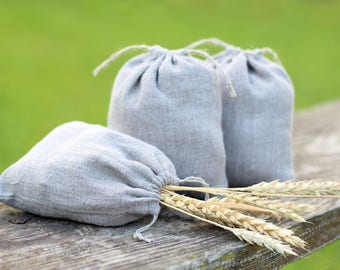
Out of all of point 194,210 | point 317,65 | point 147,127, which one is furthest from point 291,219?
point 317,65

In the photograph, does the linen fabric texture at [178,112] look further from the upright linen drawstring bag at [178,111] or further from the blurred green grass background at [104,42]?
the blurred green grass background at [104,42]

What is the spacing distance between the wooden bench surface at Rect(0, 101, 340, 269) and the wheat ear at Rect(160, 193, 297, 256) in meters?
0.03

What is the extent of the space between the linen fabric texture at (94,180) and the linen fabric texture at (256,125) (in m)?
0.34

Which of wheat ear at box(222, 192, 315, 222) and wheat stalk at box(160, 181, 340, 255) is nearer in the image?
wheat stalk at box(160, 181, 340, 255)

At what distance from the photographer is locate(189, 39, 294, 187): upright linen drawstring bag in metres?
1.95

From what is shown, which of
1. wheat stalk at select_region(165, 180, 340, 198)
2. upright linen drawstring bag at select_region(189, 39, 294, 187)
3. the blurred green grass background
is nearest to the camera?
wheat stalk at select_region(165, 180, 340, 198)

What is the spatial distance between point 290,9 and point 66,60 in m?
4.90

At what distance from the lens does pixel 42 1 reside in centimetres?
917

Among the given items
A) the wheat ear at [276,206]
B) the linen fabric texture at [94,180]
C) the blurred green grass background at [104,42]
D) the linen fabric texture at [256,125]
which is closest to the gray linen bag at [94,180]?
the linen fabric texture at [94,180]

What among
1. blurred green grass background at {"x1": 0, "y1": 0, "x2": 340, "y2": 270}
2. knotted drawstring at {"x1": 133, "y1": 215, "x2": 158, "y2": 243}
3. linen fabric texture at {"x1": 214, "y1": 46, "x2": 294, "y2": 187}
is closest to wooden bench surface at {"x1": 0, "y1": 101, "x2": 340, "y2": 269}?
knotted drawstring at {"x1": 133, "y1": 215, "x2": 158, "y2": 243}

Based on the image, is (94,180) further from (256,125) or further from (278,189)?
(256,125)

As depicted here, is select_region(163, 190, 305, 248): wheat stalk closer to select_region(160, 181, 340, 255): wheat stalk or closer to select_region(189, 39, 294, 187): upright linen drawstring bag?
select_region(160, 181, 340, 255): wheat stalk

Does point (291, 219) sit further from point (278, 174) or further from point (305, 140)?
point (305, 140)

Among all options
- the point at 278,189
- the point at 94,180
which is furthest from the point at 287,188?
the point at 94,180
